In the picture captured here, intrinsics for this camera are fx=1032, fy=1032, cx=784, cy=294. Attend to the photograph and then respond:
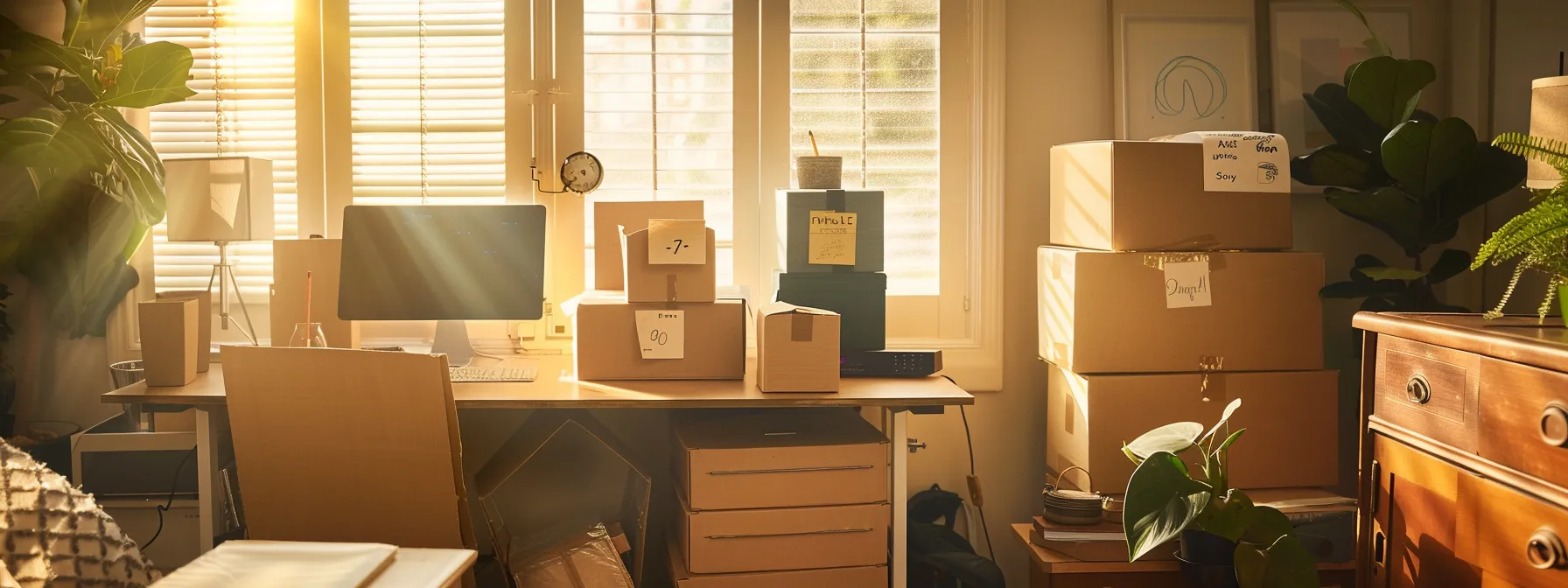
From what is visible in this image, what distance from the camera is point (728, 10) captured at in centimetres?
294

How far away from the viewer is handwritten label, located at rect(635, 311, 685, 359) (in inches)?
96.0

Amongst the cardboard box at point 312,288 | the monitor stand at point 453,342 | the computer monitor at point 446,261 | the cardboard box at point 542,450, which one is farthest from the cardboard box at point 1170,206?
the cardboard box at point 312,288

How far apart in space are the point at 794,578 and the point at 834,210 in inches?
35.6

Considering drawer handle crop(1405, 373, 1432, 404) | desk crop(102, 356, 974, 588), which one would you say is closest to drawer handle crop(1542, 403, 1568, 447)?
drawer handle crop(1405, 373, 1432, 404)

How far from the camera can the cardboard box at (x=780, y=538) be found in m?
2.30

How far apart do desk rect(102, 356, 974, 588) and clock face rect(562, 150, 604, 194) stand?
1.97 feet

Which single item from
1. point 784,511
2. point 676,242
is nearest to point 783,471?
point 784,511

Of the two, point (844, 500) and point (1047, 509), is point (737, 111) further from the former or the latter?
point (1047, 509)

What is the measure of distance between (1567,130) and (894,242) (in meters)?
1.68

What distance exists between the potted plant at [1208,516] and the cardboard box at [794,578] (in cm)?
64

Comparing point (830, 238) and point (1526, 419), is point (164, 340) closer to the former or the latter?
point (830, 238)

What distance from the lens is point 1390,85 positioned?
98.6 inches

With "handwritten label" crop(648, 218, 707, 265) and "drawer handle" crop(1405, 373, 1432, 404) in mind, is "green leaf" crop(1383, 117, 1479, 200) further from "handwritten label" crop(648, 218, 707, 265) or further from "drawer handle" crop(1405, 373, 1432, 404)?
"handwritten label" crop(648, 218, 707, 265)

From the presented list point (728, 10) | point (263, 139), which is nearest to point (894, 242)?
point (728, 10)
